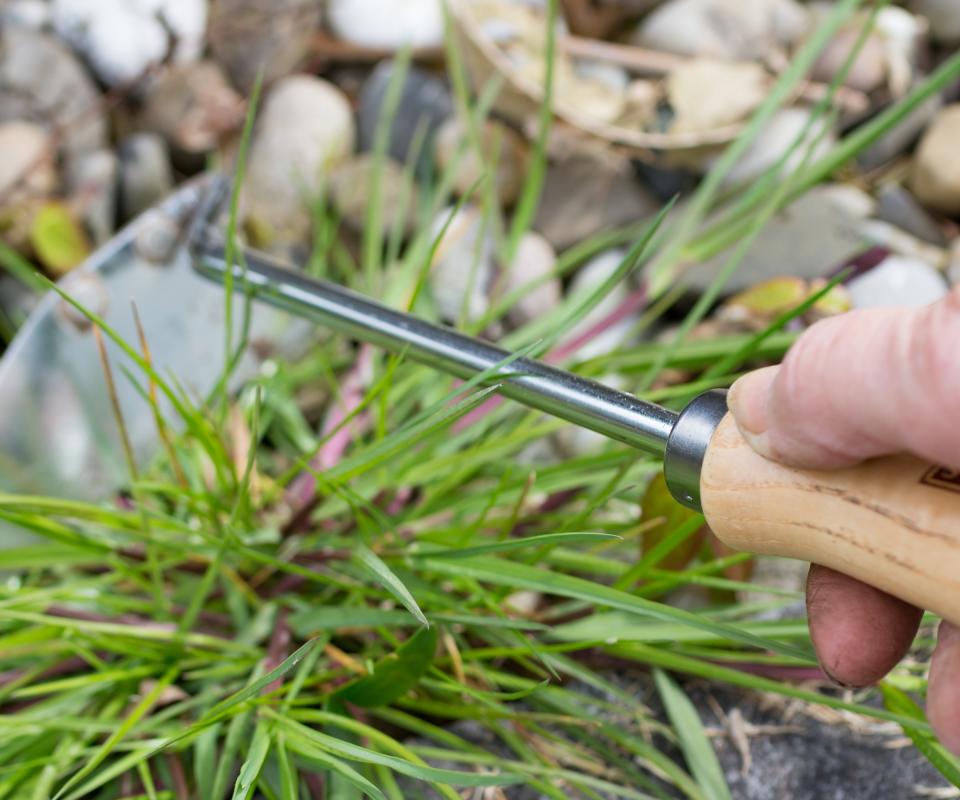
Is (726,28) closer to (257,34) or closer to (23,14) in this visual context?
(257,34)

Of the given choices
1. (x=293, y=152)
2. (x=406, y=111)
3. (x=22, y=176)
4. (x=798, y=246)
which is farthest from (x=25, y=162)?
(x=798, y=246)

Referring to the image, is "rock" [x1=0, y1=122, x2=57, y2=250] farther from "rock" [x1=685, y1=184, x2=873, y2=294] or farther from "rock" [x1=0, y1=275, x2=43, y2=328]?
"rock" [x1=685, y1=184, x2=873, y2=294]

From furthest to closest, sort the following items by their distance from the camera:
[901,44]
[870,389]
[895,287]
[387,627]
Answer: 1. [901,44]
2. [895,287]
3. [387,627]
4. [870,389]

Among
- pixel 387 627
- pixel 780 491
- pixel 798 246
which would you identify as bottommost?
pixel 387 627

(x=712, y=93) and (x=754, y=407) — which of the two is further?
(x=712, y=93)

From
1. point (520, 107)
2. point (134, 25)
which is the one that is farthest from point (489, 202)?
point (134, 25)

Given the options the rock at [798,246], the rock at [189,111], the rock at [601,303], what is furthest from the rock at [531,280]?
the rock at [189,111]
